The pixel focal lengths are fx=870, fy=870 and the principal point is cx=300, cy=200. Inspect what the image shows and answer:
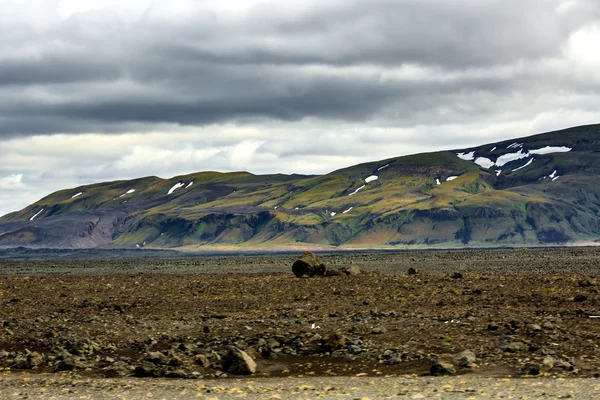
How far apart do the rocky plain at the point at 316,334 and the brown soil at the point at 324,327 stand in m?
0.05

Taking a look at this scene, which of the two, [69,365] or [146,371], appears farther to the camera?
[69,365]

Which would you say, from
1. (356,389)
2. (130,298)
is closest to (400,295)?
(130,298)

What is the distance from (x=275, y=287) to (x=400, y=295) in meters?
10.8

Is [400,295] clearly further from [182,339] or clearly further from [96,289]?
[96,289]

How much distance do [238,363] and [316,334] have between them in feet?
16.8

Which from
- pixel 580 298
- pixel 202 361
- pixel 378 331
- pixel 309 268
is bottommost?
pixel 580 298

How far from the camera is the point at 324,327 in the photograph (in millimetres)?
34250

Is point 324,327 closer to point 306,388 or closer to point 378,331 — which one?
point 378,331

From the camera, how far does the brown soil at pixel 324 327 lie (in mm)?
27859

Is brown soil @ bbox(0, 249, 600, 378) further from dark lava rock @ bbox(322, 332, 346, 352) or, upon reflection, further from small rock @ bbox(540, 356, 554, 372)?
small rock @ bbox(540, 356, 554, 372)

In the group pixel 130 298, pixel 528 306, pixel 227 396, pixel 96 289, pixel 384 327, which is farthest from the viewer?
pixel 96 289

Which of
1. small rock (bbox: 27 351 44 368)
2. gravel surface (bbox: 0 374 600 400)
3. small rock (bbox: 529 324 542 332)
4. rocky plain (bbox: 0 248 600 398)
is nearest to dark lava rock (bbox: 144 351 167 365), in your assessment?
rocky plain (bbox: 0 248 600 398)

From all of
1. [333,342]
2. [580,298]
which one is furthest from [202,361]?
[580,298]

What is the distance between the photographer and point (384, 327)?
108 ft
